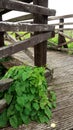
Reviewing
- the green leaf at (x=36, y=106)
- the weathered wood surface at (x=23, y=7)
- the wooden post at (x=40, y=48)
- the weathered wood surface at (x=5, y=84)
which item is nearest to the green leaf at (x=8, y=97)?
the weathered wood surface at (x=5, y=84)

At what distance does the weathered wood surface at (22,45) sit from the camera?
332 cm

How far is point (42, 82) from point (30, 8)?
117 cm

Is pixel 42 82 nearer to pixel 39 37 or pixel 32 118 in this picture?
pixel 32 118

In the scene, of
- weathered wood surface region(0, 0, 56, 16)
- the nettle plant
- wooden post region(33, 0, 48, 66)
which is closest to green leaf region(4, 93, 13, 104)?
the nettle plant

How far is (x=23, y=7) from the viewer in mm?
3484

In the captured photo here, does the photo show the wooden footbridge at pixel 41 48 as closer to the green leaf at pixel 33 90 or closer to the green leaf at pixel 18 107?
the green leaf at pixel 18 107

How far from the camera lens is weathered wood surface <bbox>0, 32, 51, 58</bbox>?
3320 mm

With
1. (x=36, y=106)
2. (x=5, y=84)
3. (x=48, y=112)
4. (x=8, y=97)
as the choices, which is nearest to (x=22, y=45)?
(x=5, y=84)

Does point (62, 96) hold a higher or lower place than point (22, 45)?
lower

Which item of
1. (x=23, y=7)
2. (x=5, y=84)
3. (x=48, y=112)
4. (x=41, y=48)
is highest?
(x=23, y=7)

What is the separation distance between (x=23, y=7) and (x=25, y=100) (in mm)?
1377

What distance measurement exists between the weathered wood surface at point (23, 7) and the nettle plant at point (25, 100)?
A: 90cm

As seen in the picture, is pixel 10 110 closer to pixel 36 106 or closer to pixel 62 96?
pixel 36 106

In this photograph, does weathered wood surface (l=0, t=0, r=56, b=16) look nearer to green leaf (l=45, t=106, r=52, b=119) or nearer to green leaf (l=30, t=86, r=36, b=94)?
green leaf (l=30, t=86, r=36, b=94)
